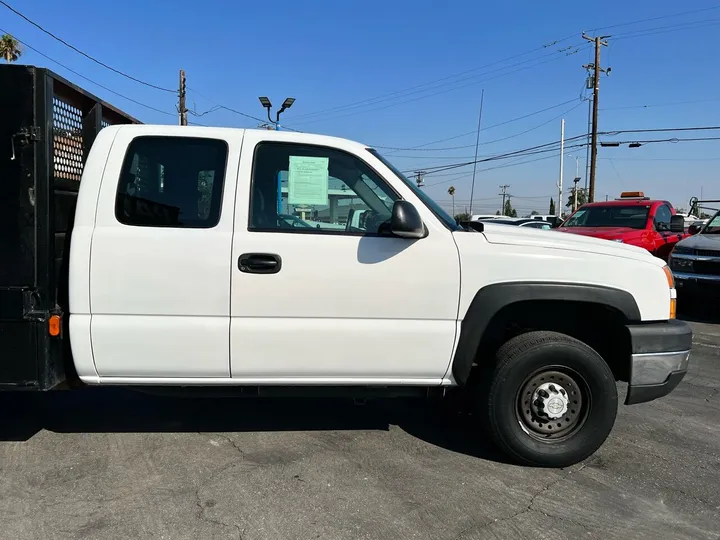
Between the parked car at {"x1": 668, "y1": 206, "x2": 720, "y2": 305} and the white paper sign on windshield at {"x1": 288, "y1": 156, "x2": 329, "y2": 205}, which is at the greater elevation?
the white paper sign on windshield at {"x1": 288, "y1": 156, "x2": 329, "y2": 205}

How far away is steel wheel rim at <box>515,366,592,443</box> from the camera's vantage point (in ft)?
11.5

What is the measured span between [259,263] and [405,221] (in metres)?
0.86

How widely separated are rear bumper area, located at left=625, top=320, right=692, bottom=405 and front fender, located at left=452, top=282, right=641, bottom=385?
25 cm

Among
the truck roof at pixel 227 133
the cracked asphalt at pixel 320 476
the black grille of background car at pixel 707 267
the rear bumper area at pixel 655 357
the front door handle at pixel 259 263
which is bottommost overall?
the cracked asphalt at pixel 320 476

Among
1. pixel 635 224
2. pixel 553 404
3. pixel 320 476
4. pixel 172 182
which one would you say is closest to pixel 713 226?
pixel 635 224

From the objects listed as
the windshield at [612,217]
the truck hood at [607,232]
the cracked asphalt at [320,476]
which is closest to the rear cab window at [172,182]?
the cracked asphalt at [320,476]

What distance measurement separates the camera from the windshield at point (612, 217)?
33.9 ft

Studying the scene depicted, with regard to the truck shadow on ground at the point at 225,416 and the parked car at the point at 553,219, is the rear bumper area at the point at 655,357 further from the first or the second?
the parked car at the point at 553,219

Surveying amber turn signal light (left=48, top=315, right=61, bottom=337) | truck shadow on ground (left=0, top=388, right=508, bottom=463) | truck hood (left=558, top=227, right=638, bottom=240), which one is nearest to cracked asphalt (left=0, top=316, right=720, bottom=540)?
truck shadow on ground (left=0, top=388, right=508, bottom=463)

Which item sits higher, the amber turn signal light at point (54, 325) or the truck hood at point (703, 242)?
the truck hood at point (703, 242)

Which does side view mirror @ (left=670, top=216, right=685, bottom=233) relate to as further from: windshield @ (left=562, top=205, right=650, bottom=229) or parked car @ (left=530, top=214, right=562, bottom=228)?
parked car @ (left=530, top=214, right=562, bottom=228)

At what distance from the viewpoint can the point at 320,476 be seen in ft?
11.1

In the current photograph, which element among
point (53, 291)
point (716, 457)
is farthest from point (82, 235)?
point (716, 457)

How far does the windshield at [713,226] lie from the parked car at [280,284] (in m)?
7.36
